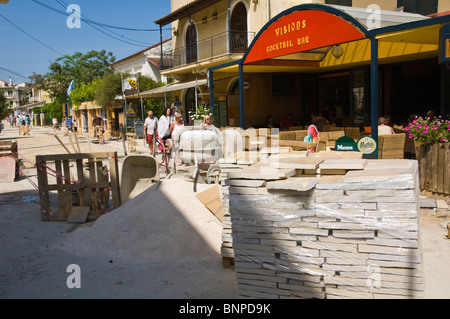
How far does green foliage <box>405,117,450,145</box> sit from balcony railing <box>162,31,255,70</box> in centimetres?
1179

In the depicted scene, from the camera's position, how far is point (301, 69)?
50.9 feet

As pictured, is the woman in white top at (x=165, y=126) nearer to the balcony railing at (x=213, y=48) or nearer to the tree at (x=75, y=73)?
the balcony railing at (x=213, y=48)

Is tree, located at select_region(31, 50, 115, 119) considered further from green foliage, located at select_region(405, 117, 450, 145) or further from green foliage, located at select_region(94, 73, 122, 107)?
green foliage, located at select_region(405, 117, 450, 145)

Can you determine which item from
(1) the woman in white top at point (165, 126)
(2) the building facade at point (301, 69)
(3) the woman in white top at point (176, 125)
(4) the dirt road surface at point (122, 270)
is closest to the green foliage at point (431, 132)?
(4) the dirt road surface at point (122, 270)

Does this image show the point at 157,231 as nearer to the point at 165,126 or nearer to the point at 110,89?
the point at 165,126

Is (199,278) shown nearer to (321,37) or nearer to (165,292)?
(165,292)

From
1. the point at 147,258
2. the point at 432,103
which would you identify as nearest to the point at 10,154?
the point at 147,258

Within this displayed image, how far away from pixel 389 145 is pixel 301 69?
23.9 ft

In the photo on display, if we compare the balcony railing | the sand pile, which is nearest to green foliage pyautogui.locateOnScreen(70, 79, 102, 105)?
the balcony railing

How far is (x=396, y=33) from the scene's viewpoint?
794 centimetres

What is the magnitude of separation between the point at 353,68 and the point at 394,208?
Answer: 12.3m

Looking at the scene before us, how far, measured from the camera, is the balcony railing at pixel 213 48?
18.9 metres

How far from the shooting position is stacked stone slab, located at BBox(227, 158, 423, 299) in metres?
3.28

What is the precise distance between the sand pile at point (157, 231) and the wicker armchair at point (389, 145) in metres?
4.36
